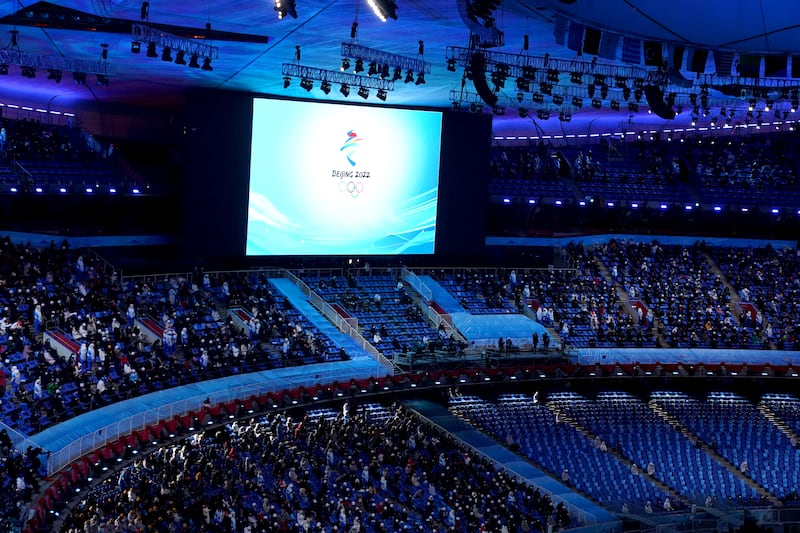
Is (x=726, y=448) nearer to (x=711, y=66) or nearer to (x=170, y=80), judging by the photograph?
(x=711, y=66)

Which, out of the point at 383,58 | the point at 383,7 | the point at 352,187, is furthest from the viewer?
the point at 352,187

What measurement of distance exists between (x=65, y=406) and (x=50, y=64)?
10665 millimetres

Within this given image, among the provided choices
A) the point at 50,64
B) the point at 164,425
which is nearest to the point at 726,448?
the point at 164,425

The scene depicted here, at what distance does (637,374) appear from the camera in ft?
143

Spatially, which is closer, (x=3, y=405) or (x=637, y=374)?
(x=3, y=405)

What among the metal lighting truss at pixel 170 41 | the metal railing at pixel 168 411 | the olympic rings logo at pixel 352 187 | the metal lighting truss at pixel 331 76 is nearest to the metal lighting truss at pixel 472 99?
the metal lighting truss at pixel 331 76

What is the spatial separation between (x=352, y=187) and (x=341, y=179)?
0.66 metres

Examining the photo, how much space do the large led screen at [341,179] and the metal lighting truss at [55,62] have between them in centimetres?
864

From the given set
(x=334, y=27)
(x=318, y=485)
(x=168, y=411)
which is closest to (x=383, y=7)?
(x=334, y=27)

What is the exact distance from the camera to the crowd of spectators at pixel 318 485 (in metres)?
27.2

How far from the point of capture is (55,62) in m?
33.8

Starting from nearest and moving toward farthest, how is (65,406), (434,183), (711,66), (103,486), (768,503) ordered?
(103,486) → (65,406) → (711,66) → (768,503) → (434,183)

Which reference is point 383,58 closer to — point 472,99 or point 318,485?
point 318,485

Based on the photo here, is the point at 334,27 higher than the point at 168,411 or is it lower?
higher
